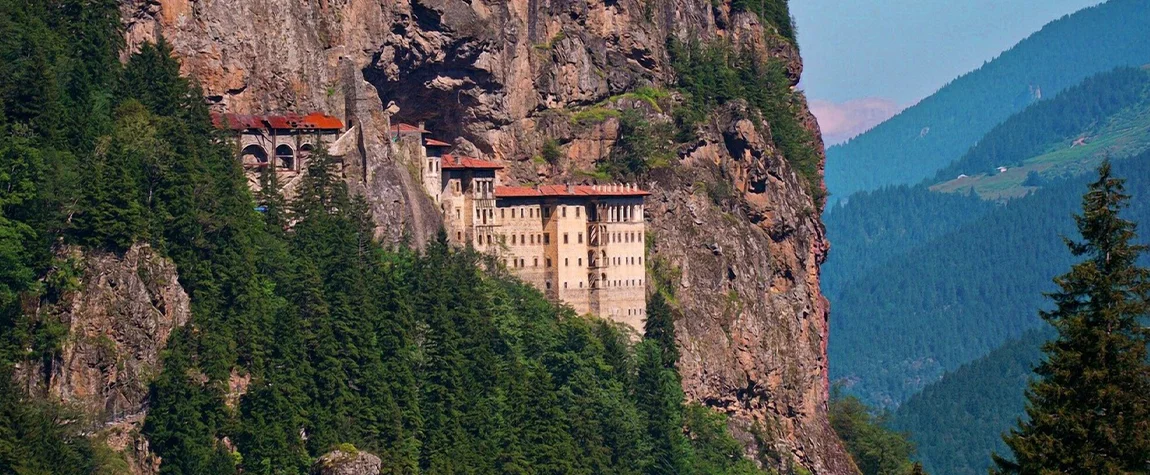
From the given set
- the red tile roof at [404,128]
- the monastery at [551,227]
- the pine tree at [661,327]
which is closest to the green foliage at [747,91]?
the monastery at [551,227]

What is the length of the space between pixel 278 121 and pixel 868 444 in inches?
2187

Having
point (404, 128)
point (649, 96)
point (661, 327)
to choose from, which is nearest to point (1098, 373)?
point (404, 128)

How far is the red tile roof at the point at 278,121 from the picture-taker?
339 ft

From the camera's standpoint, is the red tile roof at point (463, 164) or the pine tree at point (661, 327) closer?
the red tile roof at point (463, 164)

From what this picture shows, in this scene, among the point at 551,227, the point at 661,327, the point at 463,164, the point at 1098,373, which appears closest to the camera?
the point at 1098,373

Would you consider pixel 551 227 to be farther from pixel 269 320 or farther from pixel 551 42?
pixel 269 320

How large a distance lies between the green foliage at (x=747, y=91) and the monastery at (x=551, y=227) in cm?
1210

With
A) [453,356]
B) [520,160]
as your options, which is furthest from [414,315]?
[520,160]

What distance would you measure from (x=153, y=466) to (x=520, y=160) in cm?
3957

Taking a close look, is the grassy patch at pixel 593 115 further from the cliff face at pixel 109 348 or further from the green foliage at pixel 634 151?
the cliff face at pixel 109 348

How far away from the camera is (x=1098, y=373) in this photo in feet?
178

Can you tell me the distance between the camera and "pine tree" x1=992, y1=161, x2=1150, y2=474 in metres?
53.8

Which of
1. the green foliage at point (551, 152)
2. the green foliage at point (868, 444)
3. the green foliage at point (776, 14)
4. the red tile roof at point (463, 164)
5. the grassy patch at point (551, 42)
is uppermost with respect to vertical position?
the green foliage at point (776, 14)

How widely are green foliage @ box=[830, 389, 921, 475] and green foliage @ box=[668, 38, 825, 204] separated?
14.6 meters
